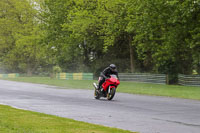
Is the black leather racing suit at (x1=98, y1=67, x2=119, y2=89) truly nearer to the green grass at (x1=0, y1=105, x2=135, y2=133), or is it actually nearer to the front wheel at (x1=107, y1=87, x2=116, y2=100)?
the front wheel at (x1=107, y1=87, x2=116, y2=100)

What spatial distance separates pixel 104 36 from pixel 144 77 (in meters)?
7.02

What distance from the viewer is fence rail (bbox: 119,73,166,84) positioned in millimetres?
40550

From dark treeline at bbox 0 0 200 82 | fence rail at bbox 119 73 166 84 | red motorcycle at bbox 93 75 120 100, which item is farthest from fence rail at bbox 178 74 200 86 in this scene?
red motorcycle at bbox 93 75 120 100

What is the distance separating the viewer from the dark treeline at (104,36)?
3653 cm

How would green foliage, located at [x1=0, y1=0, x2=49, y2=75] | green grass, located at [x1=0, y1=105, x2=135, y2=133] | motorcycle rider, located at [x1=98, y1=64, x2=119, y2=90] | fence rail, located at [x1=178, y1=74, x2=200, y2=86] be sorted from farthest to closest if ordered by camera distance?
green foliage, located at [x1=0, y1=0, x2=49, y2=75]
fence rail, located at [x1=178, y1=74, x2=200, y2=86]
motorcycle rider, located at [x1=98, y1=64, x2=119, y2=90]
green grass, located at [x1=0, y1=105, x2=135, y2=133]

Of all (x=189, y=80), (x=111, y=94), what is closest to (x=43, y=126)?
(x=111, y=94)

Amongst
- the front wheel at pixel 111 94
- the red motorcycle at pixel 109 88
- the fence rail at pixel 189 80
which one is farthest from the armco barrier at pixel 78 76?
the front wheel at pixel 111 94

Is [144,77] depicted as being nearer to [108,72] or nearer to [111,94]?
[108,72]

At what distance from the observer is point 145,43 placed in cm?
4084

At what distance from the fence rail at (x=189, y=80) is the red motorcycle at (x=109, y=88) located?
→ 56.8 feet

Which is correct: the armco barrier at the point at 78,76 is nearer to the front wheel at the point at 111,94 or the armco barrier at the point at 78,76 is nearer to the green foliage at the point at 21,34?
the green foliage at the point at 21,34

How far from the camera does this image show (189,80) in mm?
37188

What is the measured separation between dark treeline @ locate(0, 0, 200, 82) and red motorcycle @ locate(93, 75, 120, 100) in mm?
13588

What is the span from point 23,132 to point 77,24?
41480 mm
